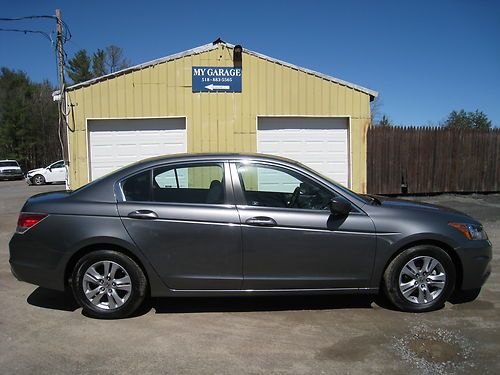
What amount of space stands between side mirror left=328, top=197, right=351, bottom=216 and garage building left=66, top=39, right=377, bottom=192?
7561mm

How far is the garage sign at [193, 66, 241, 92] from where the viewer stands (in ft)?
37.8

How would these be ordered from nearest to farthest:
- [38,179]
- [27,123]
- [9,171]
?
[38,179] < [9,171] < [27,123]

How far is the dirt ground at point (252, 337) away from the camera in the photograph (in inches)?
136

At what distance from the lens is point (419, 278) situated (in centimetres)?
450

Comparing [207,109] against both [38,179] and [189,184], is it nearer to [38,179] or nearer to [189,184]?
[189,184]

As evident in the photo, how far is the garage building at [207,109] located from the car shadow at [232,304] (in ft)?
22.5

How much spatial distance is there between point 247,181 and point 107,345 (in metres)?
1.96

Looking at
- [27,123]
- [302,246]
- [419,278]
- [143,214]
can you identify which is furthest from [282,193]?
[27,123]

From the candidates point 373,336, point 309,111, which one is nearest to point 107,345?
point 373,336

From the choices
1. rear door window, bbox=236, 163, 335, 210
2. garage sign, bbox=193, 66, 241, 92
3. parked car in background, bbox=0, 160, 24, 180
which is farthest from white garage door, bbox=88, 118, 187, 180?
parked car in background, bbox=0, 160, 24, 180

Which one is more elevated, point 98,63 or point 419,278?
point 98,63

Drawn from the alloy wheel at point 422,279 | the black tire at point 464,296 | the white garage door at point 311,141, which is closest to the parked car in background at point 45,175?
the white garage door at point 311,141

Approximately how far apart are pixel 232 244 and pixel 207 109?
7.77 metres

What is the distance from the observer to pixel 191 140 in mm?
11648
